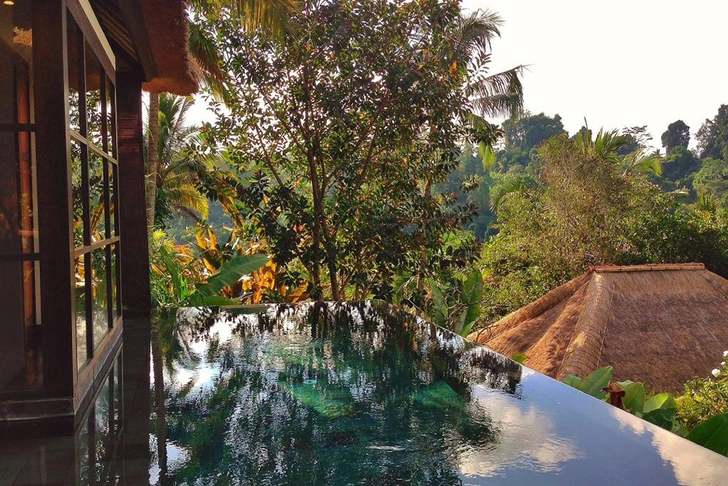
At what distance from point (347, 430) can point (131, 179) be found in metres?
3.23

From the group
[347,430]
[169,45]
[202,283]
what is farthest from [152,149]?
[347,430]

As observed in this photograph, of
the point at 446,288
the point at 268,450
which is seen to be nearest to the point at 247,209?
the point at 446,288

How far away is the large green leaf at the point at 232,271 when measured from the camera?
615 centimetres

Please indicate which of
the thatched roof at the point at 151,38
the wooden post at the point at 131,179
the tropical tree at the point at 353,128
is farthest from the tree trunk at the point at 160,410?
the tropical tree at the point at 353,128

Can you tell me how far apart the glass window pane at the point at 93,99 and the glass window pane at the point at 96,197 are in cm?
11

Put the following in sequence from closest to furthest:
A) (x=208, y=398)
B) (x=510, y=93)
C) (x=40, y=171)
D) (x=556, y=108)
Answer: (x=40, y=171)
(x=208, y=398)
(x=510, y=93)
(x=556, y=108)

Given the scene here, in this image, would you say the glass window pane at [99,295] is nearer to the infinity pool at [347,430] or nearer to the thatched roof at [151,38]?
the infinity pool at [347,430]

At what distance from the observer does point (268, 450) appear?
79.4 inches

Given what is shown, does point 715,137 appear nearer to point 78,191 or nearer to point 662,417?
point 662,417

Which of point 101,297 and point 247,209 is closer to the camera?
point 101,297

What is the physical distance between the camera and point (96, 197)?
3594mm

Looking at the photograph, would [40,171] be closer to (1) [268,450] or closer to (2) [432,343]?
(1) [268,450]

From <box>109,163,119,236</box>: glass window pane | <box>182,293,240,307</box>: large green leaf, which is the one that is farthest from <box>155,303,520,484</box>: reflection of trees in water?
<box>182,293,240,307</box>: large green leaf

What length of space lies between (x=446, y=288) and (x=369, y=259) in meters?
0.85
